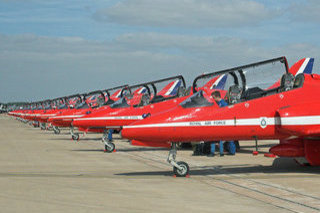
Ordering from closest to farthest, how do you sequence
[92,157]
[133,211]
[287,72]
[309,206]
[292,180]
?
[133,211], [309,206], [292,180], [287,72], [92,157]

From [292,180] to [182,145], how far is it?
10.4 m

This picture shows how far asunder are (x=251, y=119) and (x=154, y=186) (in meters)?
2.93

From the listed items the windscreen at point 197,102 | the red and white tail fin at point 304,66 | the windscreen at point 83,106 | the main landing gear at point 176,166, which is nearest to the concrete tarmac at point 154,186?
the main landing gear at point 176,166

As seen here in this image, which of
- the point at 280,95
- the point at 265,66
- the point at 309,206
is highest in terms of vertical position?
the point at 265,66

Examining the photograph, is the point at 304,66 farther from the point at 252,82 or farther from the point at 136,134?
the point at 136,134

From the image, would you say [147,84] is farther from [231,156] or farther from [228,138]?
[228,138]

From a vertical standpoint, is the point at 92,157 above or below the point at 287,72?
below

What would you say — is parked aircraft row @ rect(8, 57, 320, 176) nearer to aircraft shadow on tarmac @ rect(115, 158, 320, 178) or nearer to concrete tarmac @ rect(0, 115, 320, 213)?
aircraft shadow on tarmac @ rect(115, 158, 320, 178)

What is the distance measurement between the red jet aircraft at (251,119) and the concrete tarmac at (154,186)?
0.75 meters

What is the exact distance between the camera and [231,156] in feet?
54.5

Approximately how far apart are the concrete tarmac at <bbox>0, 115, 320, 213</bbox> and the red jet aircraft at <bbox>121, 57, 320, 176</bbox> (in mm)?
753

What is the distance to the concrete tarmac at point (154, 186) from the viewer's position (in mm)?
7523

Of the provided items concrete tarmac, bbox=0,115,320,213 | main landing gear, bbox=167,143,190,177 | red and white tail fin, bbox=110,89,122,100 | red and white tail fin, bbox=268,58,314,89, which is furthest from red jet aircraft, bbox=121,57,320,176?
red and white tail fin, bbox=110,89,122,100

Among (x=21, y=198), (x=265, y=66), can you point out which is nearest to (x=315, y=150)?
(x=265, y=66)
